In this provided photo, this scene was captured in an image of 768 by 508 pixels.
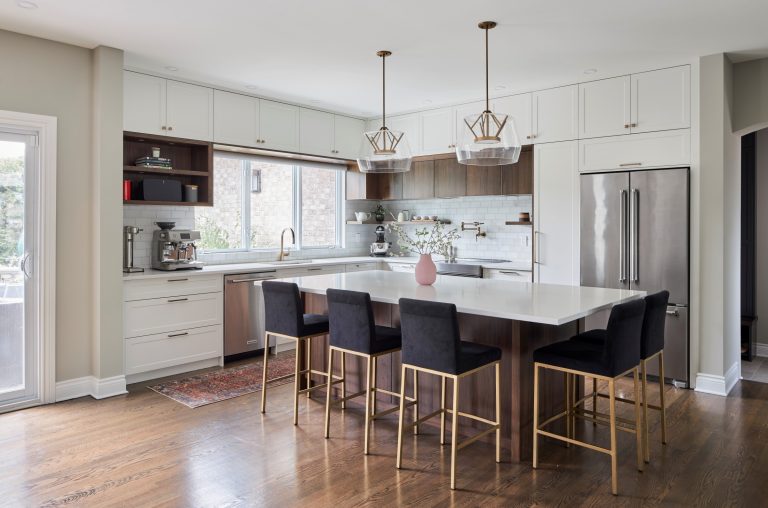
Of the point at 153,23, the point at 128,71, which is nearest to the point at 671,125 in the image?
the point at 153,23

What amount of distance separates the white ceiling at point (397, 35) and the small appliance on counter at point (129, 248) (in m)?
1.41

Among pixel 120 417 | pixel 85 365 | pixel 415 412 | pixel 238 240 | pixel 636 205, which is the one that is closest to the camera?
pixel 415 412

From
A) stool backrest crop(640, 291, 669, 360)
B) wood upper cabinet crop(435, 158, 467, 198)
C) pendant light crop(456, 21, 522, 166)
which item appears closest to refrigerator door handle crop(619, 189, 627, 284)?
stool backrest crop(640, 291, 669, 360)

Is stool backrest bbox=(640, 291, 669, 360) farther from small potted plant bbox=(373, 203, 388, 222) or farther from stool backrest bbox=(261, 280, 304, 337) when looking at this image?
small potted plant bbox=(373, 203, 388, 222)

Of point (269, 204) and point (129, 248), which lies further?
point (269, 204)

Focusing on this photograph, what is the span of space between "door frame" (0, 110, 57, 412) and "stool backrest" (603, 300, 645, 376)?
152 inches

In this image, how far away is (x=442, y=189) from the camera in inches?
261

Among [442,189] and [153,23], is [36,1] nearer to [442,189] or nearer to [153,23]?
[153,23]

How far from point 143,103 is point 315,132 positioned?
203 cm

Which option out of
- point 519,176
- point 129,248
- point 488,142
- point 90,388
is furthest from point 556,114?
point 90,388

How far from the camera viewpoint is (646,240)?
485 cm

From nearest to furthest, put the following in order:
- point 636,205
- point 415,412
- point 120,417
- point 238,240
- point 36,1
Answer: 1. point 36,1
2. point 415,412
3. point 120,417
4. point 636,205
5. point 238,240

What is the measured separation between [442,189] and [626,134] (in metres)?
2.17

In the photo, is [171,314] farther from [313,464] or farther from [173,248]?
[313,464]
